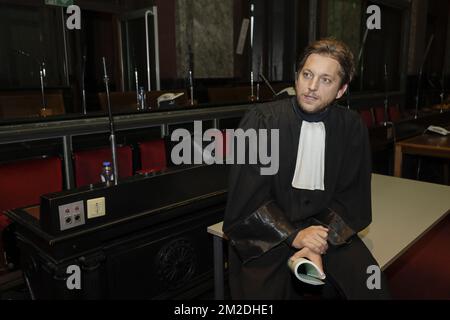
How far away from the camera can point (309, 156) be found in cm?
145

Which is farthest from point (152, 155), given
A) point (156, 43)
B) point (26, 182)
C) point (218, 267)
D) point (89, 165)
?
point (156, 43)

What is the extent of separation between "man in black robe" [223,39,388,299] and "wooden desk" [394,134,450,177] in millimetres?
2055

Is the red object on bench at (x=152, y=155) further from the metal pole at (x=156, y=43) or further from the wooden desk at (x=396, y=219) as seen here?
the metal pole at (x=156, y=43)

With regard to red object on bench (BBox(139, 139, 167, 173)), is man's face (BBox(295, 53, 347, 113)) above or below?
above

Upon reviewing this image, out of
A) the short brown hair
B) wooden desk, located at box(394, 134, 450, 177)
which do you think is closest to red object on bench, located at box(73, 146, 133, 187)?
the short brown hair

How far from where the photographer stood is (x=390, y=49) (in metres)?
9.22

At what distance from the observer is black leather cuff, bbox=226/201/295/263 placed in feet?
4.52

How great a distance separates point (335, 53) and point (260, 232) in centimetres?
66
